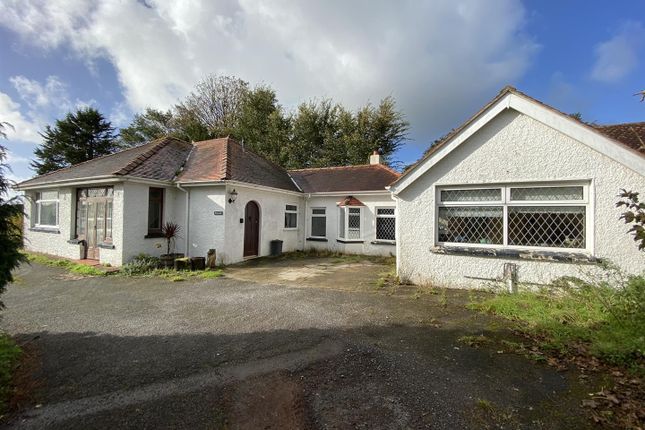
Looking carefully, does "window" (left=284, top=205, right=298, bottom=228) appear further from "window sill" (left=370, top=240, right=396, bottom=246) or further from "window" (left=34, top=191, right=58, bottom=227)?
"window" (left=34, top=191, right=58, bottom=227)

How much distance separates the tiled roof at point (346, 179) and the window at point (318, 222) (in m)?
1.11

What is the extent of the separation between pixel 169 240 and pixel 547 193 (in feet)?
41.2

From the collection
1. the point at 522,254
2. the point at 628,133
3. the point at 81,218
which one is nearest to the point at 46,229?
the point at 81,218

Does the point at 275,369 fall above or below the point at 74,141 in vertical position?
below

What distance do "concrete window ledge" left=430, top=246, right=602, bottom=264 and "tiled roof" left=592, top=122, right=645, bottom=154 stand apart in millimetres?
2948

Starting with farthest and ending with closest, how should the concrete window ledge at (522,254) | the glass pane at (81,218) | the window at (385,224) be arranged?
the window at (385,224)
the glass pane at (81,218)
the concrete window ledge at (522,254)

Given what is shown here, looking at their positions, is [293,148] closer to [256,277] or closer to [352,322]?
[256,277]

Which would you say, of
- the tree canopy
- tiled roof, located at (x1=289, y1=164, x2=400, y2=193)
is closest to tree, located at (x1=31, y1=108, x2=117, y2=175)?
the tree canopy

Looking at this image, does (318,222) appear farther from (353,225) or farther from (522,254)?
(522,254)

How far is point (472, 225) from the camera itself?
7.81 m

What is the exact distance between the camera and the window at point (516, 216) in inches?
267

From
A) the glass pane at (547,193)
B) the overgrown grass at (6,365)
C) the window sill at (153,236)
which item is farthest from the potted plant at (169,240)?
the glass pane at (547,193)

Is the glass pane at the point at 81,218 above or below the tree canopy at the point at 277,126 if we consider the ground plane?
below

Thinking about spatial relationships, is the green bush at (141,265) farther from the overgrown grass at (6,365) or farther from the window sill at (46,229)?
the overgrown grass at (6,365)
